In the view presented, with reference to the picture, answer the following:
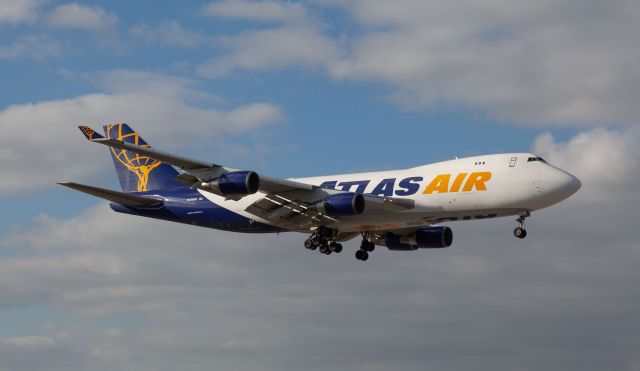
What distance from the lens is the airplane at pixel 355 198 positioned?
5069 cm

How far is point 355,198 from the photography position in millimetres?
51062

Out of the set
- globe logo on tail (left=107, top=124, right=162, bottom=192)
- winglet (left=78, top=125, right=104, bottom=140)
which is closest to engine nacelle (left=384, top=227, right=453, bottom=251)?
globe logo on tail (left=107, top=124, right=162, bottom=192)

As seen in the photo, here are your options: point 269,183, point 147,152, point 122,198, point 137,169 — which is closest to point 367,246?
point 269,183

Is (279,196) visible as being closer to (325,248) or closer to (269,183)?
(269,183)

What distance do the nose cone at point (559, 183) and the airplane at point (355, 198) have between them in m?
0.05

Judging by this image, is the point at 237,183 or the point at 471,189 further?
the point at 471,189

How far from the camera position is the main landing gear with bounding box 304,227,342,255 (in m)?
56.0

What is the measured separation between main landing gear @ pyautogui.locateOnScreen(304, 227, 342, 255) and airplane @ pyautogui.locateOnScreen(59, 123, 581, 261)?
0.06 meters

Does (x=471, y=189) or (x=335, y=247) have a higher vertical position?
(x=471, y=189)

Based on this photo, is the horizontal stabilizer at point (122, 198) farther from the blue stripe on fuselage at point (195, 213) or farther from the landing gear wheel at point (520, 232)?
the landing gear wheel at point (520, 232)

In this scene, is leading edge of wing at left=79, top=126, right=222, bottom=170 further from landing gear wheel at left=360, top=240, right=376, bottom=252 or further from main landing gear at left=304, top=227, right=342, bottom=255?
landing gear wheel at left=360, top=240, right=376, bottom=252

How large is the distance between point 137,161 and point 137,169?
0.53 metres

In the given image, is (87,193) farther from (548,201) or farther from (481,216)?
(548,201)

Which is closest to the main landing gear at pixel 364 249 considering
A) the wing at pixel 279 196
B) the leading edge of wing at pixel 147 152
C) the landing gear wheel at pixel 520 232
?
the wing at pixel 279 196
